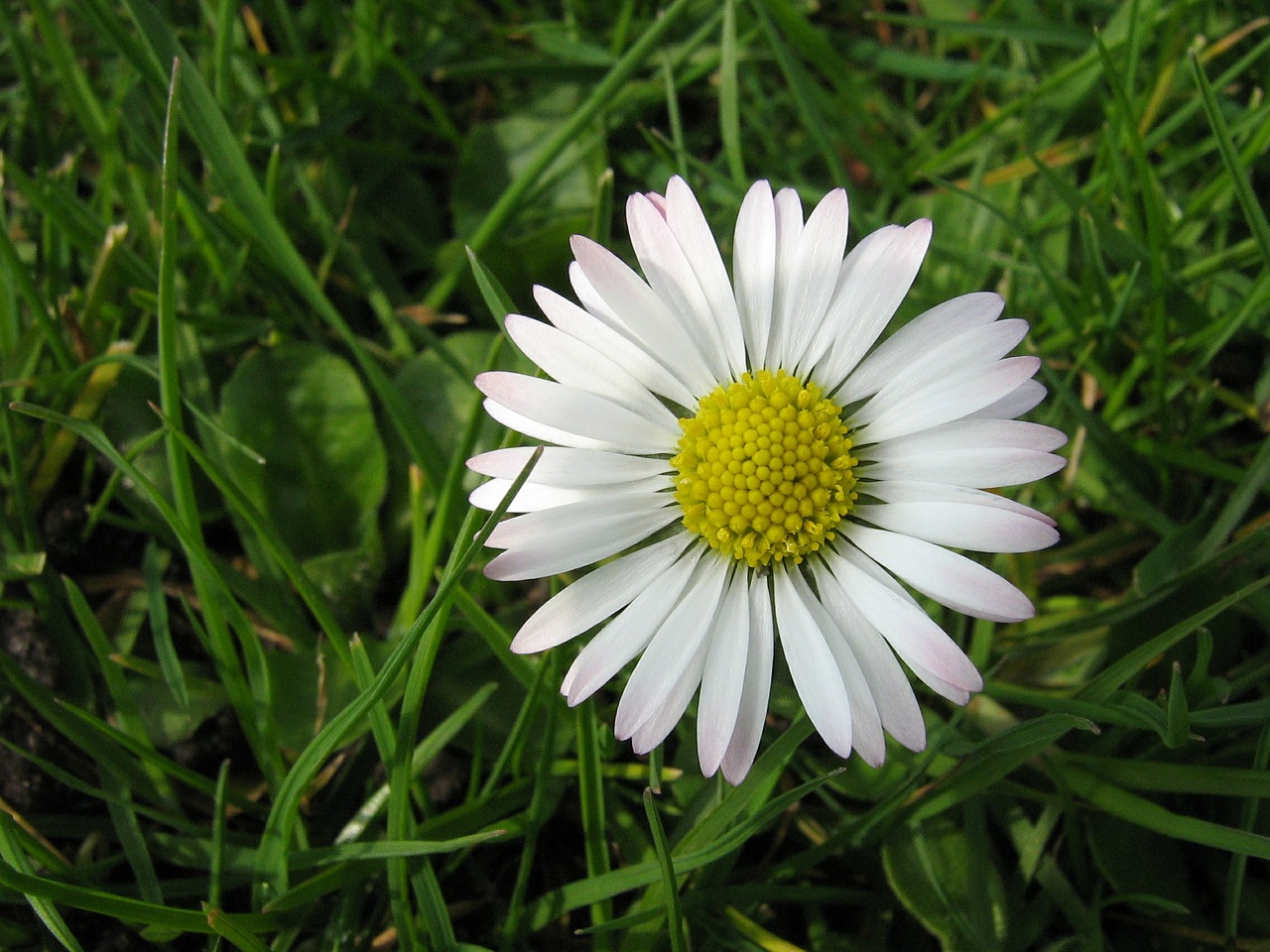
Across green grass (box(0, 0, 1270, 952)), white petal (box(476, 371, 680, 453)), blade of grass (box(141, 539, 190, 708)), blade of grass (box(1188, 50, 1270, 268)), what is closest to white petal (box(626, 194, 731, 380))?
white petal (box(476, 371, 680, 453))

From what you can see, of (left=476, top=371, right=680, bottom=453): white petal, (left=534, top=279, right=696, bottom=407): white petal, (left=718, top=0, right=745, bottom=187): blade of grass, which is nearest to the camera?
(left=476, top=371, right=680, bottom=453): white petal

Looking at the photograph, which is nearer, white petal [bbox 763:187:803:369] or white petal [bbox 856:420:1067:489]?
white petal [bbox 856:420:1067:489]

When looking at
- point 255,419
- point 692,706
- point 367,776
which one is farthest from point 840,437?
point 255,419

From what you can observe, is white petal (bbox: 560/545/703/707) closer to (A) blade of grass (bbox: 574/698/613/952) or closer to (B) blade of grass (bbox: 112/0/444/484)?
(A) blade of grass (bbox: 574/698/613/952)

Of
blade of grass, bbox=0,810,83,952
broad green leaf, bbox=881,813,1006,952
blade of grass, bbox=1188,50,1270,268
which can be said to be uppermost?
blade of grass, bbox=1188,50,1270,268

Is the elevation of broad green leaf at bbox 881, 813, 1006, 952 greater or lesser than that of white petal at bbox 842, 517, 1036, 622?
lesser

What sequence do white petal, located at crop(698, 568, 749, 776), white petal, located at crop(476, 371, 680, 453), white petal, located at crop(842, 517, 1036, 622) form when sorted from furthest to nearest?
white petal, located at crop(476, 371, 680, 453) < white petal, located at crop(698, 568, 749, 776) < white petal, located at crop(842, 517, 1036, 622)

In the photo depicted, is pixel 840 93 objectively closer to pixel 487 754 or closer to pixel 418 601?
pixel 418 601
